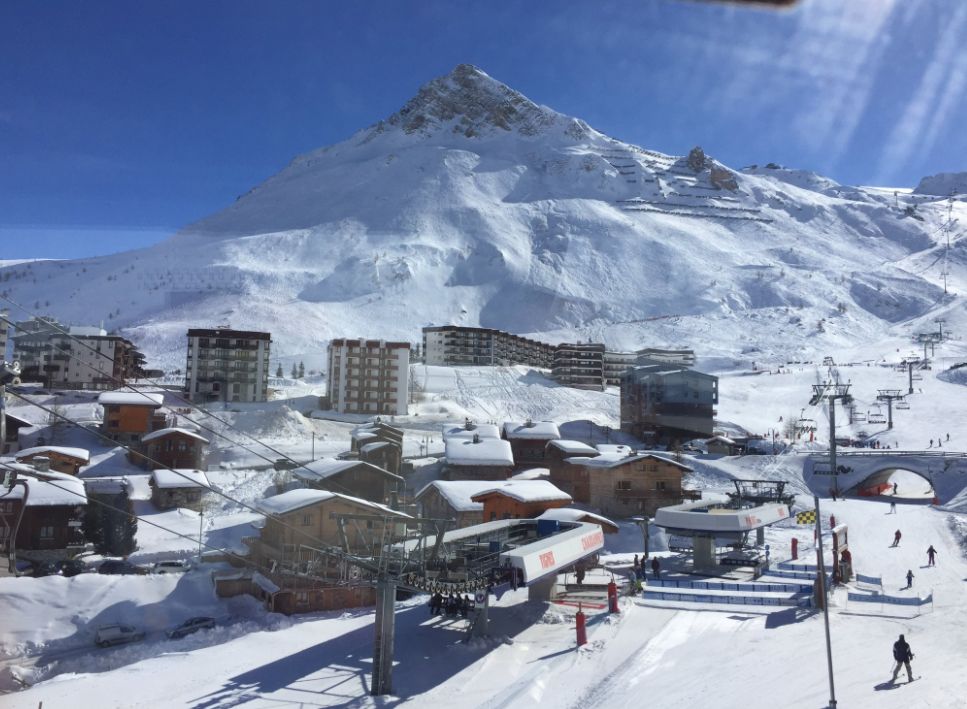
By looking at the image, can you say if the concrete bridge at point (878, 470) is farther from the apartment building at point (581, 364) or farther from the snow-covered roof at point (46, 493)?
the apartment building at point (581, 364)

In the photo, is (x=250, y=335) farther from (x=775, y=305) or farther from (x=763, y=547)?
(x=775, y=305)

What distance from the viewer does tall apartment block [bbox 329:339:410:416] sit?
6600cm

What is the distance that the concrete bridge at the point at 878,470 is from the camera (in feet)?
143

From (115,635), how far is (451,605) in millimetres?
9024

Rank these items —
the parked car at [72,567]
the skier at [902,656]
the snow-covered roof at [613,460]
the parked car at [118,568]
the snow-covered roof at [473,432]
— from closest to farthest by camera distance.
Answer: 1. the skier at [902,656]
2. the parked car at [72,567]
3. the parked car at [118,568]
4. the snow-covered roof at [613,460]
5. the snow-covered roof at [473,432]

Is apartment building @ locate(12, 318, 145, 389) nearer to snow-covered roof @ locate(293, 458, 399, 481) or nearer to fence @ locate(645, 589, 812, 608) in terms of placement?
snow-covered roof @ locate(293, 458, 399, 481)

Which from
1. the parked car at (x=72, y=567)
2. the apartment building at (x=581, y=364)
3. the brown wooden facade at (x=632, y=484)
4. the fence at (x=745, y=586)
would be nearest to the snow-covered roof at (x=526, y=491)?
the brown wooden facade at (x=632, y=484)

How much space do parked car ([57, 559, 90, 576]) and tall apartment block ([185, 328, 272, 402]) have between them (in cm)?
4024

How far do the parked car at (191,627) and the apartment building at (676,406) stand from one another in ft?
139

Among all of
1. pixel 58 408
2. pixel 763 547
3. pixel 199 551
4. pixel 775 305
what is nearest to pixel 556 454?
pixel 763 547

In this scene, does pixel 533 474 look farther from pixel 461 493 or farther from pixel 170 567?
pixel 170 567

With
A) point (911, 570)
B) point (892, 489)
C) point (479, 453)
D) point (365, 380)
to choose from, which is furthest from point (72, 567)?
point (892, 489)

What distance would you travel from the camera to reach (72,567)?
26188 mm

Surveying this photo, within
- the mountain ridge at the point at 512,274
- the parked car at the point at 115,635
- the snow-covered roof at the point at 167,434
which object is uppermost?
the mountain ridge at the point at 512,274
